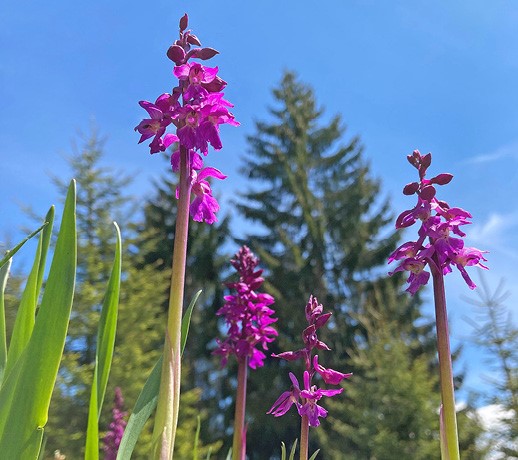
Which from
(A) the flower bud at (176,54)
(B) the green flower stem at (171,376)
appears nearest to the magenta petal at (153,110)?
(A) the flower bud at (176,54)

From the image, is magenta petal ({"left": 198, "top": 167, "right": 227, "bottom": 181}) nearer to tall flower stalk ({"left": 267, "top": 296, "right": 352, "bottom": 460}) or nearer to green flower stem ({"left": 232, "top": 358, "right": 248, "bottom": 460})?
tall flower stalk ({"left": 267, "top": 296, "right": 352, "bottom": 460})

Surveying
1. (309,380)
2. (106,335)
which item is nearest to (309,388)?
(309,380)

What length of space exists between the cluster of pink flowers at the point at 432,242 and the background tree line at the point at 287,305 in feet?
27.8

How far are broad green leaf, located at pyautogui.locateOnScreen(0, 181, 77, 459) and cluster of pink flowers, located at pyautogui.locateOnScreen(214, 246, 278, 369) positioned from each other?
1540 millimetres

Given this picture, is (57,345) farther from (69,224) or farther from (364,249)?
(364,249)

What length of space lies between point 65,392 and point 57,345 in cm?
1326

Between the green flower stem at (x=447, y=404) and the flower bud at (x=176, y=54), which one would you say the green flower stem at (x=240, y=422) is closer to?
the green flower stem at (x=447, y=404)

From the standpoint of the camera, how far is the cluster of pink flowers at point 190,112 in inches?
60.8

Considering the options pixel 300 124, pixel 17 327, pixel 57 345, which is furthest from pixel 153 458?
pixel 300 124

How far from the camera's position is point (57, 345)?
113cm

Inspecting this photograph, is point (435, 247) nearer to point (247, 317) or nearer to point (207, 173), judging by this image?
point (207, 173)

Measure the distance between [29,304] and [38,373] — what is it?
26 cm

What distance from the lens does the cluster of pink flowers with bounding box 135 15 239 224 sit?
1543 millimetres

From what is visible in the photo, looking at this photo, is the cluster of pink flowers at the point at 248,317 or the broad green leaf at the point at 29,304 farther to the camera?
the cluster of pink flowers at the point at 248,317
